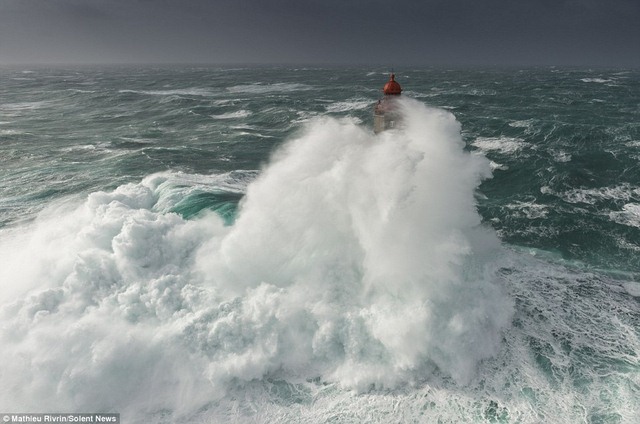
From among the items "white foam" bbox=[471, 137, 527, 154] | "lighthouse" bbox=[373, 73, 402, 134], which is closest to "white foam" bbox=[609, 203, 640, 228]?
"white foam" bbox=[471, 137, 527, 154]

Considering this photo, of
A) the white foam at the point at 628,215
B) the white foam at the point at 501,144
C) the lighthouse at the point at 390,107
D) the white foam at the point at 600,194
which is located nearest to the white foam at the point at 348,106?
the white foam at the point at 501,144

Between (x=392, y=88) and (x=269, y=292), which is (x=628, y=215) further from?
(x=269, y=292)

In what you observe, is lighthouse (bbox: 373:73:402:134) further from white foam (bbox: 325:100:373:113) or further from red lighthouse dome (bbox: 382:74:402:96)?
white foam (bbox: 325:100:373:113)

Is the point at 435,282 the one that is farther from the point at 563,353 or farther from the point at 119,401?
the point at 119,401

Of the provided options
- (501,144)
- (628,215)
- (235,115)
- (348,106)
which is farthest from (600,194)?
(235,115)

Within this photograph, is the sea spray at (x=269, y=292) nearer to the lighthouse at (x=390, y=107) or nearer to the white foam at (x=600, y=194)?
the lighthouse at (x=390, y=107)
